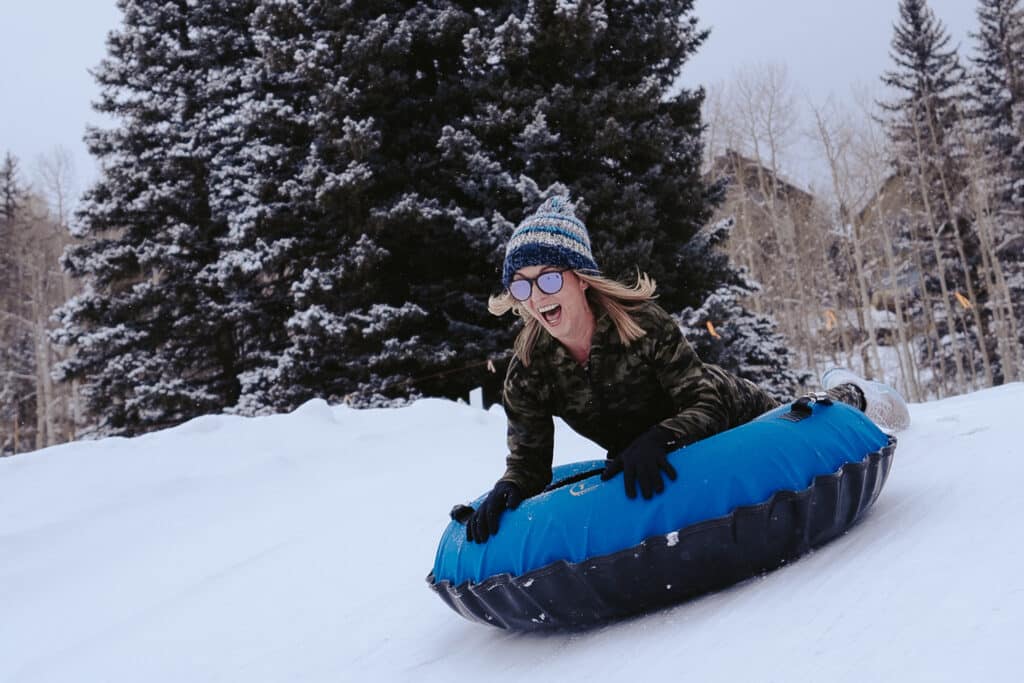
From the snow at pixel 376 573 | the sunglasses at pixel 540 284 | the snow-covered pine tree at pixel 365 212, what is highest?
the snow-covered pine tree at pixel 365 212

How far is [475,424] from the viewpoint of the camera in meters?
5.82

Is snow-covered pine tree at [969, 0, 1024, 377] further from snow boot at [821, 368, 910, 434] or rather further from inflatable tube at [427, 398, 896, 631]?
inflatable tube at [427, 398, 896, 631]

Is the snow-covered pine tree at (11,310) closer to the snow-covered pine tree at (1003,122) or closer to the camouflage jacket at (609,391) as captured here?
the camouflage jacket at (609,391)

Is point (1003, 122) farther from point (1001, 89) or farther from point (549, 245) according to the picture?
point (549, 245)

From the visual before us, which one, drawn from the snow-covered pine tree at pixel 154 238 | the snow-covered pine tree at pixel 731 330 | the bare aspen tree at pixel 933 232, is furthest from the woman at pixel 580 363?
the bare aspen tree at pixel 933 232

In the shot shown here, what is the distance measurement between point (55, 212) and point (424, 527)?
2779 centimetres

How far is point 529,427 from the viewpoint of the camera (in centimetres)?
242

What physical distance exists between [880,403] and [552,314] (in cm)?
252

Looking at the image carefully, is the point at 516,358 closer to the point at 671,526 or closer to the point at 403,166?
the point at 671,526

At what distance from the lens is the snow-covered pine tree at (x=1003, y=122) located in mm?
21328

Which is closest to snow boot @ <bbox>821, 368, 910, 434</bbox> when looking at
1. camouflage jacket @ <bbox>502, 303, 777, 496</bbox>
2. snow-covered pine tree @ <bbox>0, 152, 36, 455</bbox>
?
camouflage jacket @ <bbox>502, 303, 777, 496</bbox>

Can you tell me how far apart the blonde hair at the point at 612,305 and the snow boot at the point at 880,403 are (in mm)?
1958

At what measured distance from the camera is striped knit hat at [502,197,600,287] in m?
2.32

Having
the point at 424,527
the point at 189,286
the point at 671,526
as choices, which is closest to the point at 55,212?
the point at 189,286
